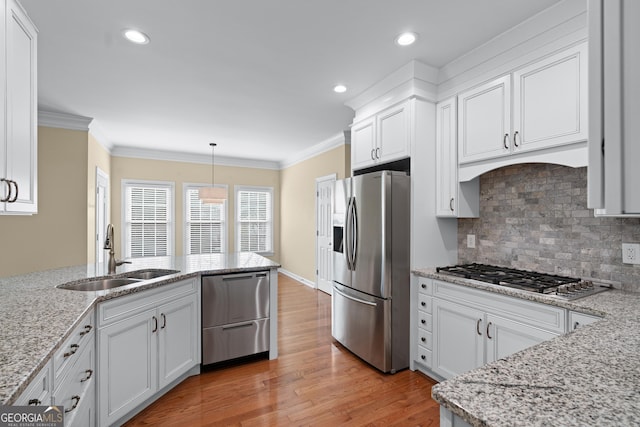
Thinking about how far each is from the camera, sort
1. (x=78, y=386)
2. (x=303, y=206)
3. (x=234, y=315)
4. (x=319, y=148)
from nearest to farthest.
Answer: (x=78, y=386) → (x=234, y=315) → (x=319, y=148) → (x=303, y=206)

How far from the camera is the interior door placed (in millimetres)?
5477

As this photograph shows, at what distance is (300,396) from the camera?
2369 millimetres

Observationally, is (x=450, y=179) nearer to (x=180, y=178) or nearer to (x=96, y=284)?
(x=96, y=284)

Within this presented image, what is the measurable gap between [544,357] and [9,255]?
16.5 ft

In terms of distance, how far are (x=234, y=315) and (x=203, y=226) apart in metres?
4.32

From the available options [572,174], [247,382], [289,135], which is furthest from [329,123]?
[247,382]

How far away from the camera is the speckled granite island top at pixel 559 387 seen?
67 centimetres

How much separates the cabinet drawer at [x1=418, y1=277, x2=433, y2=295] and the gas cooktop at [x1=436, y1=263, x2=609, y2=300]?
0.13 m

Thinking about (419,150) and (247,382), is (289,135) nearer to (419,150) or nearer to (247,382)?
(419,150)

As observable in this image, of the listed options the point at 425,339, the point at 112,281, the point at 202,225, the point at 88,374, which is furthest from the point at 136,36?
the point at 202,225

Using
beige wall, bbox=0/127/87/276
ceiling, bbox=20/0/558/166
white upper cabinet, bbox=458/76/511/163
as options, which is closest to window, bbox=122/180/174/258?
beige wall, bbox=0/127/87/276

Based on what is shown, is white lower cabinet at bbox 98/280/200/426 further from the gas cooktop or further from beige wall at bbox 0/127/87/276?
beige wall at bbox 0/127/87/276

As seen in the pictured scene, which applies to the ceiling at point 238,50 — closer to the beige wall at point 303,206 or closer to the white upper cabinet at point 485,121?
the white upper cabinet at point 485,121

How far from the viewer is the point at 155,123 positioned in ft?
14.5
